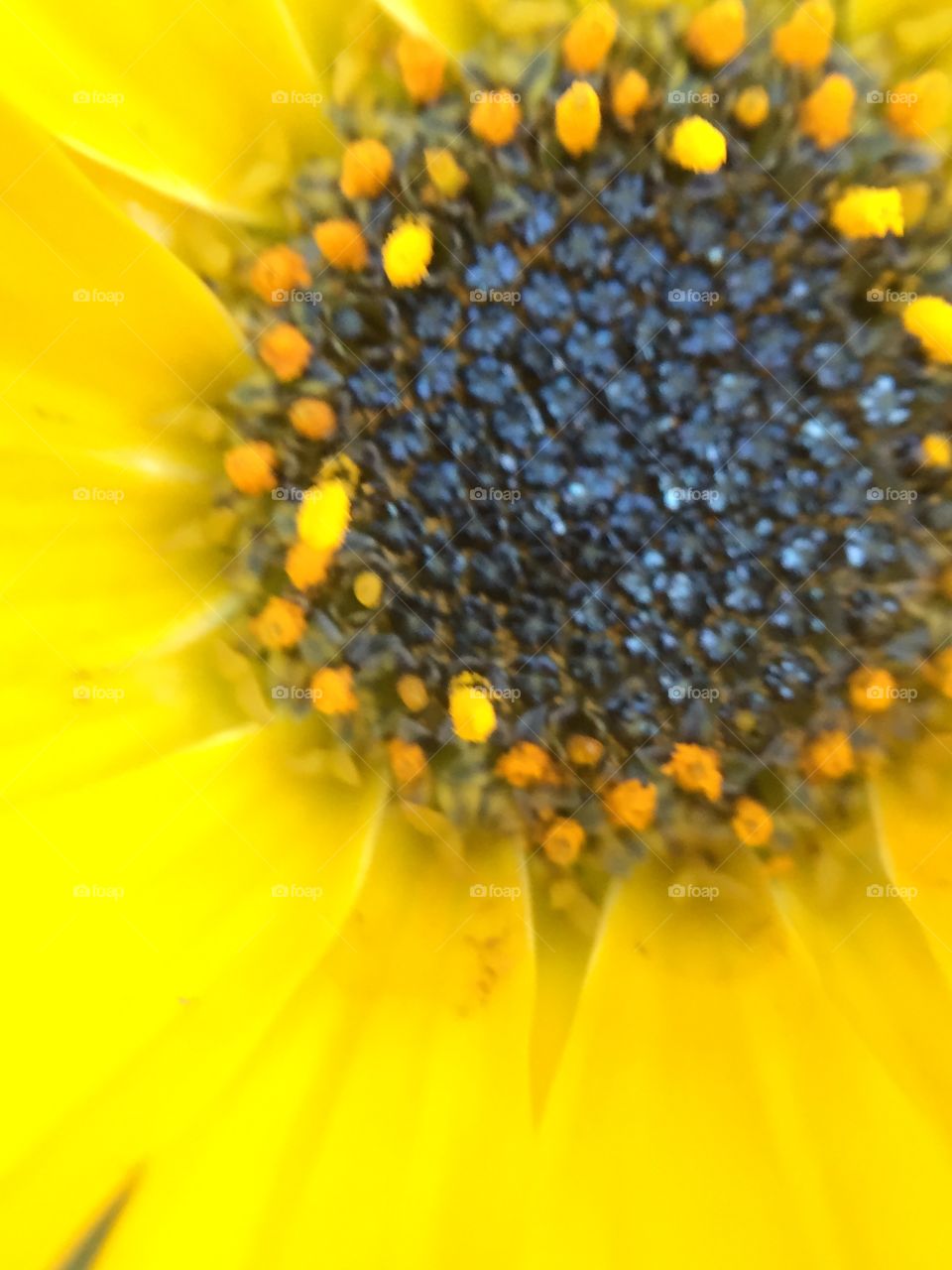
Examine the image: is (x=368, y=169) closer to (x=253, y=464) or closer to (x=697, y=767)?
(x=253, y=464)

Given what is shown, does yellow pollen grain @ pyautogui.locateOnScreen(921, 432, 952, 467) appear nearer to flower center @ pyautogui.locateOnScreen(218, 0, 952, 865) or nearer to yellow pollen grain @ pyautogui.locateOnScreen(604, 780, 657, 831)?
flower center @ pyautogui.locateOnScreen(218, 0, 952, 865)

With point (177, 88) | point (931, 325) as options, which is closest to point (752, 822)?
point (931, 325)

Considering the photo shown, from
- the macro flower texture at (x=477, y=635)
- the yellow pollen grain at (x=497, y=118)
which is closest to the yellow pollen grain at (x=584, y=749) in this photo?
the macro flower texture at (x=477, y=635)

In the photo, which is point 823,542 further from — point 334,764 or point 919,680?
point 334,764

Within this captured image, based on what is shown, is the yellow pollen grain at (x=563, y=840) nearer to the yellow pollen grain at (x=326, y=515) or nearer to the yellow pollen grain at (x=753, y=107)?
the yellow pollen grain at (x=326, y=515)

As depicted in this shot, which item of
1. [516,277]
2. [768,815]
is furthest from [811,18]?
[768,815]
